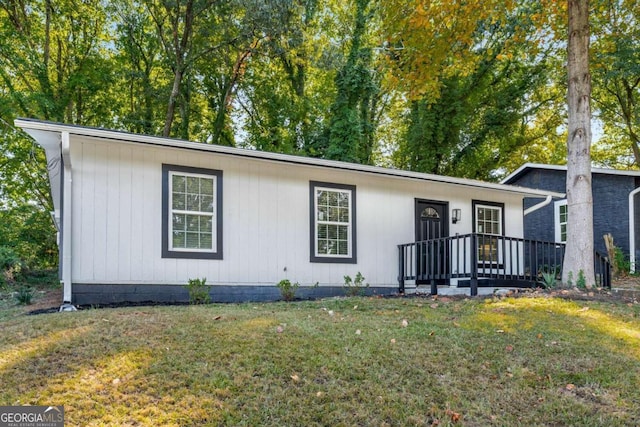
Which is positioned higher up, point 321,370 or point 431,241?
point 431,241

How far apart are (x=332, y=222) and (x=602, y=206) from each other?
31.9ft

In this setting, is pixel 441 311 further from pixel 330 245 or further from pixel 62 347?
pixel 62 347

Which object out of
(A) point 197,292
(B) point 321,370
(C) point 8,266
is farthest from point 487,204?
(C) point 8,266

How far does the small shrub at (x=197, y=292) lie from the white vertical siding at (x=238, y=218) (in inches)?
11.1

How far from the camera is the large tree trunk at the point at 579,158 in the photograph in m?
7.64

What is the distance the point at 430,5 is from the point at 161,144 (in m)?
6.27

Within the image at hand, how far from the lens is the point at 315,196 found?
8680 mm

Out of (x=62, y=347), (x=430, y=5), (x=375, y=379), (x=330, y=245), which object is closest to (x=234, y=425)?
(x=375, y=379)

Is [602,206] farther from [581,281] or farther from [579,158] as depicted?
[581,281]

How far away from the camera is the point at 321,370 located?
3719mm

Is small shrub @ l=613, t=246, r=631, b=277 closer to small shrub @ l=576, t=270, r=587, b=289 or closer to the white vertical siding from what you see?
the white vertical siding

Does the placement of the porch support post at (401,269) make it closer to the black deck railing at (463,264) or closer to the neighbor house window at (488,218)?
the black deck railing at (463,264)

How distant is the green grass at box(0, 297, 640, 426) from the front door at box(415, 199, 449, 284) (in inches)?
A: 137

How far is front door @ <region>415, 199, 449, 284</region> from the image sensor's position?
28.8ft
